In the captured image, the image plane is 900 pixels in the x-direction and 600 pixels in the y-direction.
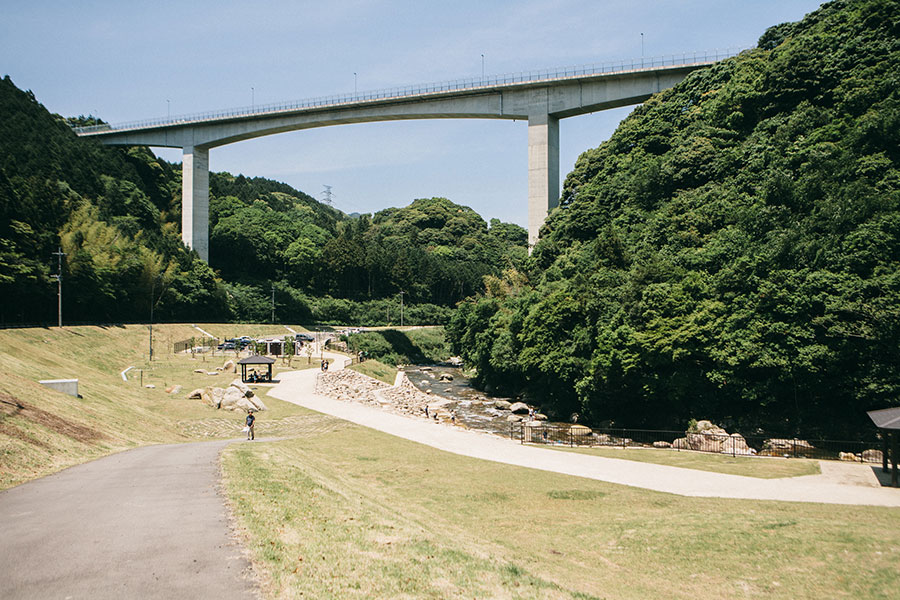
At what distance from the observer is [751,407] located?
31891 millimetres

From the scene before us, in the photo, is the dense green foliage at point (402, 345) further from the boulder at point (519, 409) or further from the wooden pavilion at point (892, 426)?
the wooden pavilion at point (892, 426)

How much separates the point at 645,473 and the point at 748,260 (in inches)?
648

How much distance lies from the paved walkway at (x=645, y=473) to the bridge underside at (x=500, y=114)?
37062 mm

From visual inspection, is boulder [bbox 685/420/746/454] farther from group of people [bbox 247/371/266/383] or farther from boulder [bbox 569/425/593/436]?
group of people [bbox 247/371/266/383]

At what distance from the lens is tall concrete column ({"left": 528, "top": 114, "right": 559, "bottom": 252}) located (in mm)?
61656

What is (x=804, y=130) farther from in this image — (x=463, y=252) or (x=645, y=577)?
(x=463, y=252)

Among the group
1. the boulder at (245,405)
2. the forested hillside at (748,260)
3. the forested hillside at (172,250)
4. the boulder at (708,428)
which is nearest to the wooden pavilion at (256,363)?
the boulder at (245,405)

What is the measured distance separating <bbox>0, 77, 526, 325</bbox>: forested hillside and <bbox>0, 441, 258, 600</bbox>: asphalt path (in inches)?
1807

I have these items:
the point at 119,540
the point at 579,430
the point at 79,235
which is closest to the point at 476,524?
the point at 119,540

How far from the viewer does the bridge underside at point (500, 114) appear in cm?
5906

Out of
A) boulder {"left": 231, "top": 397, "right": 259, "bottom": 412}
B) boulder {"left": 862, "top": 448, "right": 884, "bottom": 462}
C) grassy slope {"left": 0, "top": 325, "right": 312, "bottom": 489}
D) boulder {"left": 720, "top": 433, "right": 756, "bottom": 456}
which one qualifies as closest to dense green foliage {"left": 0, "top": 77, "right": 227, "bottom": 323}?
grassy slope {"left": 0, "top": 325, "right": 312, "bottom": 489}

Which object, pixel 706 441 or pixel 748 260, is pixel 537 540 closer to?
pixel 706 441

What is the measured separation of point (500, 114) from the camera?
64375 mm

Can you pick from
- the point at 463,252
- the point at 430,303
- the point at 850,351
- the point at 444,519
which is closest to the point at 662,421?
the point at 850,351
